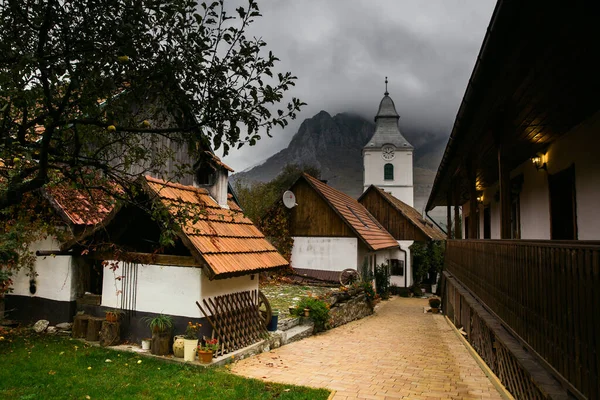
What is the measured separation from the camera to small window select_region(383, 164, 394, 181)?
5391 centimetres

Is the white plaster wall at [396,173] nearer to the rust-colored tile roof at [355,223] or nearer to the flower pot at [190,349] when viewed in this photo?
the rust-colored tile roof at [355,223]

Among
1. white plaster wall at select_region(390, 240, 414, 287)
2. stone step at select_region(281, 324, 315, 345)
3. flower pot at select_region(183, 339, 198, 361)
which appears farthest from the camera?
white plaster wall at select_region(390, 240, 414, 287)

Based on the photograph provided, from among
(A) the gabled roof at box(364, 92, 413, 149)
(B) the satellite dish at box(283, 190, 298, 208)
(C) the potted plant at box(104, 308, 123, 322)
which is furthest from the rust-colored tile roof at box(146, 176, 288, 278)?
(A) the gabled roof at box(364, 92, 413, 149)

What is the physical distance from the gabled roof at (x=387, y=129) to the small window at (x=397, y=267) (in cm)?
2778

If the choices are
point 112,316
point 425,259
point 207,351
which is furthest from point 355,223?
→ point 207,351

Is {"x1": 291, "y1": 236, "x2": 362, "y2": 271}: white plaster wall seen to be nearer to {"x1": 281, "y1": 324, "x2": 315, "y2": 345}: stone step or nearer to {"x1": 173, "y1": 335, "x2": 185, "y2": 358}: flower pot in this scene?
{"x1": 281, "y1": 324, "x2": 315, "y2": 345}: stone step

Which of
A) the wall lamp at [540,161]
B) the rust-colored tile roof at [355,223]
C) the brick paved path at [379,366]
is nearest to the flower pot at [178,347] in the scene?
the brick paved path at [379,366]

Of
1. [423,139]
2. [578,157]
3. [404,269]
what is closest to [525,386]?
[578,157]

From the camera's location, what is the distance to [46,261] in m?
9.78

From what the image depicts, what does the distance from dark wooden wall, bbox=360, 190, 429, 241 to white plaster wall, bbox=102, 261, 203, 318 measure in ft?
72.4

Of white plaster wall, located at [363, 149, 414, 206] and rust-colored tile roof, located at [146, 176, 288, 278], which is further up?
white plaster wall, located at [363, 149, 414, 206]

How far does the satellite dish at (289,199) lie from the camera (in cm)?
2170

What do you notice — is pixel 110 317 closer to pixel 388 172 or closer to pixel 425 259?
pixel 425 259

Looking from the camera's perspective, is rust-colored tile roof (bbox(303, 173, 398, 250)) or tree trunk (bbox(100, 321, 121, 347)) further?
rust-colored tile roof (bbox(303, 173, 398, 250))
